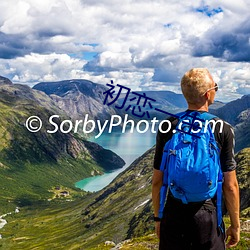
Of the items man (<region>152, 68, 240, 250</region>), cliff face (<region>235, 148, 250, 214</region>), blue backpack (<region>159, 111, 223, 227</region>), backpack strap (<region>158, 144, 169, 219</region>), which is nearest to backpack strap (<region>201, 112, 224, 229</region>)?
blue backpack (<region>159, 111, 223, 227</region>)

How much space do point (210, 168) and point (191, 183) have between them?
67 centimetres

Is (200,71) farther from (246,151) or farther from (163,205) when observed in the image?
(246,151)

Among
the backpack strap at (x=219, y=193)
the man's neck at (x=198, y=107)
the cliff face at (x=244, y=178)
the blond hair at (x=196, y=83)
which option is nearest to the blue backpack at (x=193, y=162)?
the backpack strap at (x=219, y=193)

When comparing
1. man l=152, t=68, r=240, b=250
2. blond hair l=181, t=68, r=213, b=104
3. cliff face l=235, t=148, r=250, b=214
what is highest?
cliff face l=235, t=148, r=250, b=214

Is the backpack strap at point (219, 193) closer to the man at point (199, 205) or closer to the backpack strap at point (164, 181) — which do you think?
the man at point (199, 205)

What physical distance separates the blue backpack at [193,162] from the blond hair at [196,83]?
2.05ft

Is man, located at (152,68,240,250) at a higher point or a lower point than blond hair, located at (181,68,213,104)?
lower

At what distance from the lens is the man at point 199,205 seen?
10.9 m

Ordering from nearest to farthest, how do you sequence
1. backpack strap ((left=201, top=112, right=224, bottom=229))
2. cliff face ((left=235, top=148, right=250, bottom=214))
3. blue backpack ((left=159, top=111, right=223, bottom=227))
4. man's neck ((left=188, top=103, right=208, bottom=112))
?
blue backpack ((left=159, top=111, right=223, bottom=227)) < backpack strap ((left=201, top=112, right=224, bottom=229)) < man's neck ((left=188, top=103, right=208, bottom=112)) < cliff face ((left=235, top=148, right=250, bottom=214))

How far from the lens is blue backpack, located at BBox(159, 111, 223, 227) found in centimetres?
1024

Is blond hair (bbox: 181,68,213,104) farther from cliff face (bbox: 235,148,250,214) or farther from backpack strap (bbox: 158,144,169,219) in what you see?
cliff face (bbox: 235,148,250,214)

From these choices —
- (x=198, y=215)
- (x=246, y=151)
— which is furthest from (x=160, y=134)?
(x=246, y=151)

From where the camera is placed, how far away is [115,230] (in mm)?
159750

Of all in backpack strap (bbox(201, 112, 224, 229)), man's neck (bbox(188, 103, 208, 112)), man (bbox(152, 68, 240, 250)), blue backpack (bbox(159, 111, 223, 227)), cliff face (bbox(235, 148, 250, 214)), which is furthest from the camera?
cliff face (bbox(235, 148, 250, 214))
